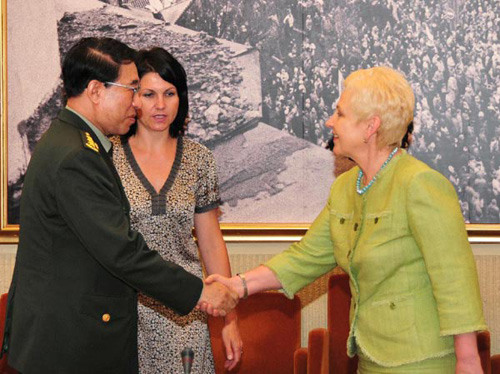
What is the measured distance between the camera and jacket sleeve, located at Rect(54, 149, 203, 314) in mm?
2439

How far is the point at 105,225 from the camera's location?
97.8 inches

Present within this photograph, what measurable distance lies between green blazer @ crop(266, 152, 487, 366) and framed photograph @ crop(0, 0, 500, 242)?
154 centimetres

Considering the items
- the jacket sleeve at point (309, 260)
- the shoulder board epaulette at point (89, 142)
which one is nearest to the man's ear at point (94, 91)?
the shoulder board epaulette at point (89, 142)

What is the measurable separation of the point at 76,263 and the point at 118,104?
0.59 m

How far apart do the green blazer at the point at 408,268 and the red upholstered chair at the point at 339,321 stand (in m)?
1.33

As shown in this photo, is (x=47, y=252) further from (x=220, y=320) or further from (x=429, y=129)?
(x=429, y=129)

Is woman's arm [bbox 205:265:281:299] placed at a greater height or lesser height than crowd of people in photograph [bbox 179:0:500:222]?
lesser

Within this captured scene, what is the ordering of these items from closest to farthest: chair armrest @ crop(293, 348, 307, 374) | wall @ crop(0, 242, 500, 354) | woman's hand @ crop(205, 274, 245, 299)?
1. woman's hand @ crop(205, 274, 245, 299)
2. chair armrest @ crop(293, 348, 307, 374)
3. wall @ crop(0, 242, 500, 354)

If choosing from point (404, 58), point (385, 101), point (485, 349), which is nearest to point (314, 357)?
point (485, 349)

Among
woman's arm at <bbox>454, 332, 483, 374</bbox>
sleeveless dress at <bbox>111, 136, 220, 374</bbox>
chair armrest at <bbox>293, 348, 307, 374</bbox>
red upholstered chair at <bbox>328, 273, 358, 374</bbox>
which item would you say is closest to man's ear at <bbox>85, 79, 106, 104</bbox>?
sleeveless dress at <bbox>111, 136, 220, 374</bbox>

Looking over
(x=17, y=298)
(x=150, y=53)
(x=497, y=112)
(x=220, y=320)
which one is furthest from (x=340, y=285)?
(x=17, y=298)

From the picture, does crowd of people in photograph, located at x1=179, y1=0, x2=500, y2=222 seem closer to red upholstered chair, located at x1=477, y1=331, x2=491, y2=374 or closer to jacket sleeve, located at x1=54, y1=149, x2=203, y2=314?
red upholstered chair, located at x1=477, y1=331, x2=491, y2=374

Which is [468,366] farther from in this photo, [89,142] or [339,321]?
[339,321]

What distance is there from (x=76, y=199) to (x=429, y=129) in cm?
232
